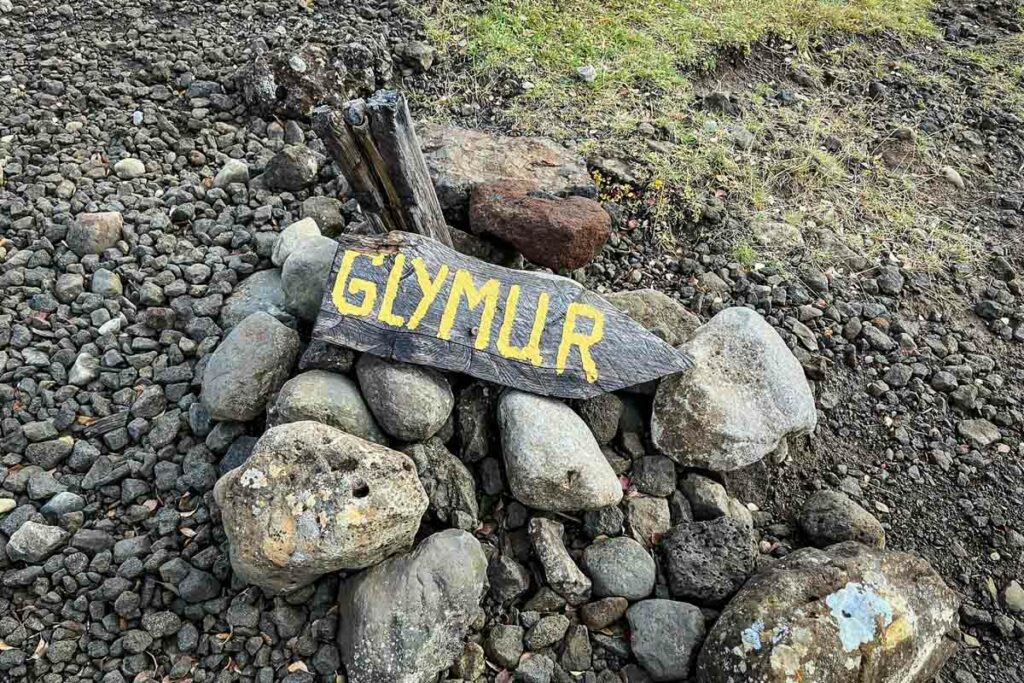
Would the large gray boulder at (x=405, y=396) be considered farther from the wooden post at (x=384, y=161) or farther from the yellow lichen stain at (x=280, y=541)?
the wooden post at (x=384, y=161)

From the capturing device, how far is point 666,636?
2383 mm

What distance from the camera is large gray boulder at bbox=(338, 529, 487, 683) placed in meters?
2.21

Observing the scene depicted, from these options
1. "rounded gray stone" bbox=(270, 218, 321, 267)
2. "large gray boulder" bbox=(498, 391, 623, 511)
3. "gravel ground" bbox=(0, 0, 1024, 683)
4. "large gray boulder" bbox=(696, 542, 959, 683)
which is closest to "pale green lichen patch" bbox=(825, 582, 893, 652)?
"large gray boulder" bbox=(696, 542, 959, 683)

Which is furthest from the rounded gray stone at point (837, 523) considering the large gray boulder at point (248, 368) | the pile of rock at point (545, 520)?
the large gray boulder at point (248, 368)

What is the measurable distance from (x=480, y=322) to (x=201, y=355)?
105 centimetres

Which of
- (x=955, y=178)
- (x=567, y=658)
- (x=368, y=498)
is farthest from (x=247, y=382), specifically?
(x=955, y=178)

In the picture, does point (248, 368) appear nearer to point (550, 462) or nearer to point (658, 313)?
point (550, 462)

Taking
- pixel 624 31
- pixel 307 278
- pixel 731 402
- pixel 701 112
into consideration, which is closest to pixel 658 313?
pixel 731 402

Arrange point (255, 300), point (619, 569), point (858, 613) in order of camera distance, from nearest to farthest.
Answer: point (858, 613) < point (619, 569) < point (255, 300)

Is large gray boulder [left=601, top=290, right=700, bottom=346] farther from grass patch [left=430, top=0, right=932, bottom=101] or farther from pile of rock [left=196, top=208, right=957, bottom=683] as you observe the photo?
grass patch [left=430, top=0, right=932, bottom=101]

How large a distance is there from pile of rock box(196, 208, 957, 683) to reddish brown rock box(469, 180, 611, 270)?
1.09ft

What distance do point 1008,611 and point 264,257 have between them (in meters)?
3.01

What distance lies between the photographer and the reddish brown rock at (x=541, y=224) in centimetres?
309

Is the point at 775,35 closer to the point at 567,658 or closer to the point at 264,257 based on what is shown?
the point at 264,257
